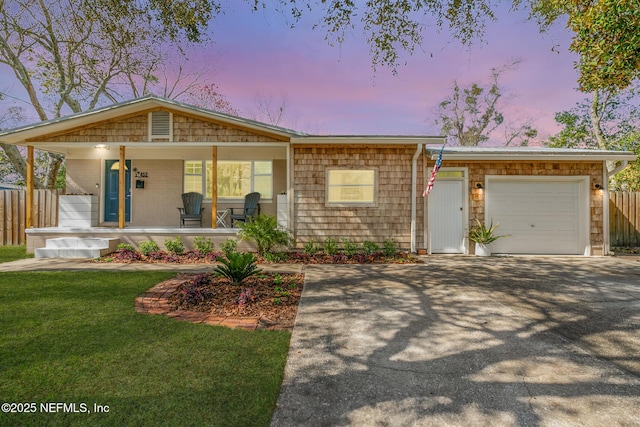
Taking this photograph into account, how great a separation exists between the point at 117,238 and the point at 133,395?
6695 mm

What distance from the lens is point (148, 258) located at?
677cm

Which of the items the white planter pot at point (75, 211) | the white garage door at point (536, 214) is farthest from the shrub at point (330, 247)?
the white planter pot at point (75, 211)

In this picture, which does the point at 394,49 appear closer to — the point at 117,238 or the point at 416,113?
the point at 117,238

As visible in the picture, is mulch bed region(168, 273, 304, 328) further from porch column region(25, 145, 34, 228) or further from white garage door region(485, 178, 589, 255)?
white garage door region(485, 178, 589, 255)

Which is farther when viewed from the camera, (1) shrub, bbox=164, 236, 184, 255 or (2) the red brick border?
(1) shrub, bbox=164, 236, 184, 255

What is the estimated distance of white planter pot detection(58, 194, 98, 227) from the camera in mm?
7742

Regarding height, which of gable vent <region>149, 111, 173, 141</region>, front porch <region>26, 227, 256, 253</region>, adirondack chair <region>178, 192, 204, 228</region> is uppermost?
gable vent <region>149, 111, 173, 141</region>

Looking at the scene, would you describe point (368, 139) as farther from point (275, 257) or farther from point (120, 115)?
point (120, 115)

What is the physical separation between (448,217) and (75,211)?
9354mm

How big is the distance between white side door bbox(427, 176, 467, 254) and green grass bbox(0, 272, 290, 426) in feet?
19.7

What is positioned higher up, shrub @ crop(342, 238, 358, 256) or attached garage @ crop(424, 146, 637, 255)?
attached garage @ crop(424, 146, 637, 255)

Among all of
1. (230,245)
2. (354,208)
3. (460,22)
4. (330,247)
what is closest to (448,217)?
(354,208)

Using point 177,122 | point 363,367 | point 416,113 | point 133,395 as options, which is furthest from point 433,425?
point 416,113

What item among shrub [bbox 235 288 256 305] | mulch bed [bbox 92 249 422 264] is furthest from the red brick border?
mulch bed [bbox 92 249 422 264]
